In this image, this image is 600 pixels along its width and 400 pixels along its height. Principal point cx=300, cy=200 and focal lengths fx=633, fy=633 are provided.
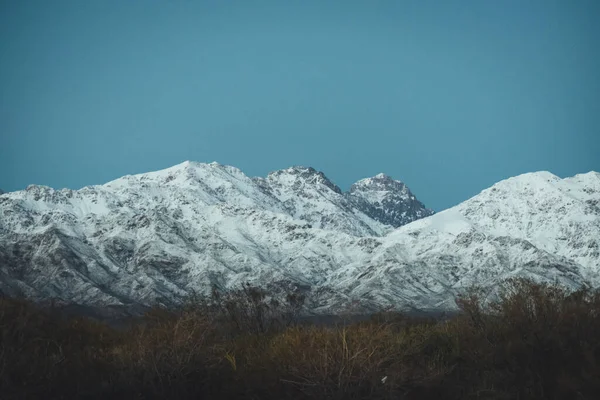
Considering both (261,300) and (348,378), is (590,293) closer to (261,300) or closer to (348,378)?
(348,378)

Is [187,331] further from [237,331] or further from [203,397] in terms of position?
[237,331]

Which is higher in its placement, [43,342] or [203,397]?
[43,342]

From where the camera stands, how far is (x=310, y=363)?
Result: 858 inches

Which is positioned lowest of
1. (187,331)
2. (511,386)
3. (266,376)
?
(511,386)

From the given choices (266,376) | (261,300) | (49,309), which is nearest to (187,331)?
(266,376)

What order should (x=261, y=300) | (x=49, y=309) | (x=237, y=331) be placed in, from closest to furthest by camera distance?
(x=49, y=309) → (x=237, y=331) → (x=261, y=300)

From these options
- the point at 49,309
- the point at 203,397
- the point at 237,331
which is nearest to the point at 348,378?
the point at 203,397

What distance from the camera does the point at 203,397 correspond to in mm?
23344

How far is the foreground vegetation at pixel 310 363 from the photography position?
2158cm

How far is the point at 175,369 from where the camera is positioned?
74.0 ft

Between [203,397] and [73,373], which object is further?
[203,397]

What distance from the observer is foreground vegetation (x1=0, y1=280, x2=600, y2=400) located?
70.8ft

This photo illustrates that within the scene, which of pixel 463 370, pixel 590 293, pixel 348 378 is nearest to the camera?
pixel 348 378

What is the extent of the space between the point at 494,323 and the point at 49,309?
64.7 feet
